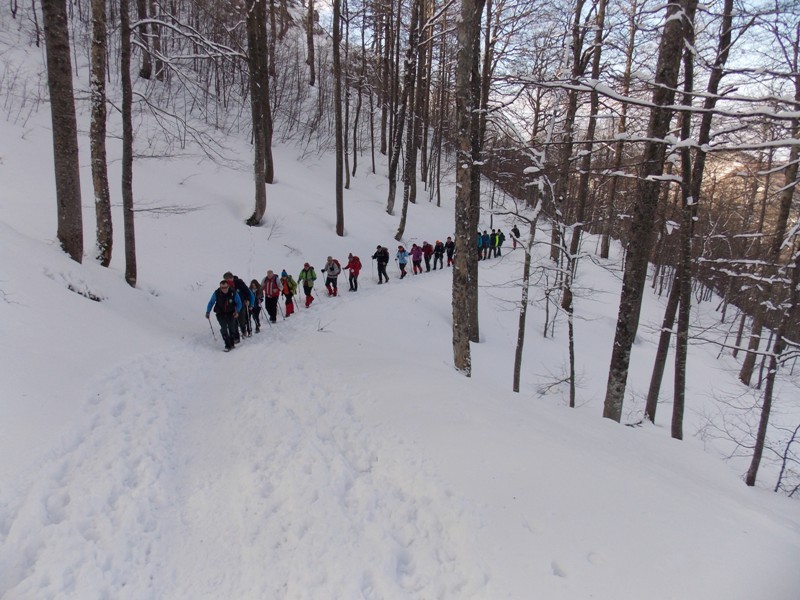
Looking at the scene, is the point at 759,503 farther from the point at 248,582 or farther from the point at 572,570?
the point at 248,582

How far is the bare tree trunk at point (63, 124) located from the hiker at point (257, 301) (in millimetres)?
3514

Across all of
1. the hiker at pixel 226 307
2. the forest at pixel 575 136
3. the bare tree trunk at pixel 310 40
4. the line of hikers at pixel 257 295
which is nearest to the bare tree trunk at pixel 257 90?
the forest at pixel 575 136

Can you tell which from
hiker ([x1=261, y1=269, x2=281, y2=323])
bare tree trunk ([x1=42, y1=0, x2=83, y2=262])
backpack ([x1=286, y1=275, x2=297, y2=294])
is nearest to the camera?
bare tree trunk ([x1=42, y1=0, x2=83, y2=262])

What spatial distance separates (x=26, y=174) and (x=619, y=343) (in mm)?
15911

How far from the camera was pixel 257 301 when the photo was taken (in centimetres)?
1053

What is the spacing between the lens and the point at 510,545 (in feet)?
11.0

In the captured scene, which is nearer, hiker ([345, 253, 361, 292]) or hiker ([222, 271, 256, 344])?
hiker ([222, 271, 256, 344])

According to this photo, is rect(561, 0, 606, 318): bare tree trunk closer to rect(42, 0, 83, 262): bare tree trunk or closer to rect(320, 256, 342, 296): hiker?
rect(320, 256, 342, 296): hiker

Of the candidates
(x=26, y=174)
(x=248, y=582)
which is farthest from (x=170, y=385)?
(x=26, y=174)

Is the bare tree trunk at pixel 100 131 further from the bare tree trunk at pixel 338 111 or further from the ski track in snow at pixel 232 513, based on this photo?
the bare tree trunk at pixel 338 111

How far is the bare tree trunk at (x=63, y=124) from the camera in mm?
7820

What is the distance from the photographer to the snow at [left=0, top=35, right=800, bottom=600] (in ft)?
10.4

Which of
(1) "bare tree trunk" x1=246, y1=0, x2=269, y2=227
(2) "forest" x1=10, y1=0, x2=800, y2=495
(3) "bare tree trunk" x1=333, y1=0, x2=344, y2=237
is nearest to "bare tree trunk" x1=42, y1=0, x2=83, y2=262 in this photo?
(2) "forest" x1=10, y1=0, x2=800, y2=495

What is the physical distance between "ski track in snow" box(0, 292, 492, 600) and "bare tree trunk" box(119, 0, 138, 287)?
16.8 ft
